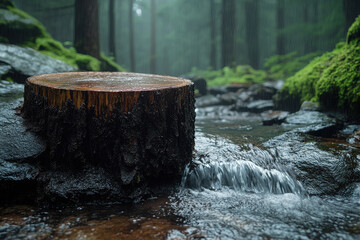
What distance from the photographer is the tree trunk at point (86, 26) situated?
8656mm

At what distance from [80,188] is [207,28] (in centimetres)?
2558

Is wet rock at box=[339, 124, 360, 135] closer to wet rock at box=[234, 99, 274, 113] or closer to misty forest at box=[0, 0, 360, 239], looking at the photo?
misty forest at box=[0, 0, 360, 239]

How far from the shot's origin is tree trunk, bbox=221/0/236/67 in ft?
46.4

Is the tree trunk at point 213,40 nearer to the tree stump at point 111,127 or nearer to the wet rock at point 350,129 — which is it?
the wet rock at point 350,129

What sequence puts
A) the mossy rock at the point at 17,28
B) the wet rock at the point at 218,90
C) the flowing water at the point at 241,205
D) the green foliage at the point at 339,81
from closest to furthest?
the flowing water at the point at 241,205
the green foliage at the point at 339,81
the mossy rock at the point at 17,28
the wet rock at the point at 218,90

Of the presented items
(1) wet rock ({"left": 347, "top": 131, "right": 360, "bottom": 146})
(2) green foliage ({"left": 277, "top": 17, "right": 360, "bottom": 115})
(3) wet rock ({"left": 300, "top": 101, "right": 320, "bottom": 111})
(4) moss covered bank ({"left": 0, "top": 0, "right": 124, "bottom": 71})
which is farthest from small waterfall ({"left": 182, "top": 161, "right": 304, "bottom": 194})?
(4) moss covered bank ({"left": 0, "top": 0, "right": 124, "bottom": 71})

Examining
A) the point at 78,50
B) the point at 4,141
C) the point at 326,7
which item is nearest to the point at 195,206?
the point at 4,141

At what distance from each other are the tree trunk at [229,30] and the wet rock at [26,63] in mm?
9604

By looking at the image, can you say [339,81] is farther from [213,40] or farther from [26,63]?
[213,40]

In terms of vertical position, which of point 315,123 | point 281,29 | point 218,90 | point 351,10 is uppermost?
point 281,29

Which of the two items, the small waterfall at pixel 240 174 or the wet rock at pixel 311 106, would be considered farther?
the wet rock at pixel 311 106

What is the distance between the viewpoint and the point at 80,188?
8.79 ft

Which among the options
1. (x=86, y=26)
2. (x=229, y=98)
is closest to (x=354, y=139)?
(x=229, y=98)

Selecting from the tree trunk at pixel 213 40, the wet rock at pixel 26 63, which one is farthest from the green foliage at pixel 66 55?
the tree trunk at pixel 213 40
